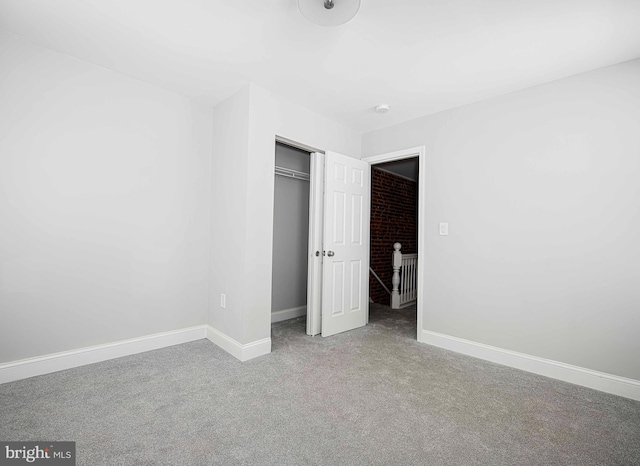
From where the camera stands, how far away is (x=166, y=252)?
115 inches

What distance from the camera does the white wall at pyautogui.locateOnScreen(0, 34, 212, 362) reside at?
2166mm

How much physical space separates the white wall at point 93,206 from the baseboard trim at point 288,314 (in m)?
0.92

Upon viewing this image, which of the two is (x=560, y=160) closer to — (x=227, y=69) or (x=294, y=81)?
(x=294, y=81)

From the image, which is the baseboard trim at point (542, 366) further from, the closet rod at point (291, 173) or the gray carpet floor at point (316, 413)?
the closet rod at point (291, 173)

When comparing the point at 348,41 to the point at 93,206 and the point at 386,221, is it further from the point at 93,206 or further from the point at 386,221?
the point at 386,221

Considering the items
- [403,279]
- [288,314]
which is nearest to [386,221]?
[403,279]

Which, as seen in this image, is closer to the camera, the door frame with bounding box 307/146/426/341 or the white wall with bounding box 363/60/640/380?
the white wall with bounding box 363/60/640/380

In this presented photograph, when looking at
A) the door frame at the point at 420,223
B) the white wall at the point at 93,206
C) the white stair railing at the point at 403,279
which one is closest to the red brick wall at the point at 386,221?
the white stair railing at the point at 403,279

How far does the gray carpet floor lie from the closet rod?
2.21m

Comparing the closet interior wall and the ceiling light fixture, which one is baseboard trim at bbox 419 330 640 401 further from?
the ceiling light fixture

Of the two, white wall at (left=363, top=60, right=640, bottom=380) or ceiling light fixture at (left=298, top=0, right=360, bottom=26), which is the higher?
ceiling light fixture at (left=298, top=0, right=360, bottom=26)

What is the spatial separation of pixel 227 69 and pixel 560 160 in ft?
9.58

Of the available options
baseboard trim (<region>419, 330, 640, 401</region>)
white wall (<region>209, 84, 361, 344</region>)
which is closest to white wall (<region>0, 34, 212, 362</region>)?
white wall (<region>209, 84, 361, 344</region>)

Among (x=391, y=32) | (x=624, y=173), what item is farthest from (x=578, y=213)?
(x=391, y=32)
